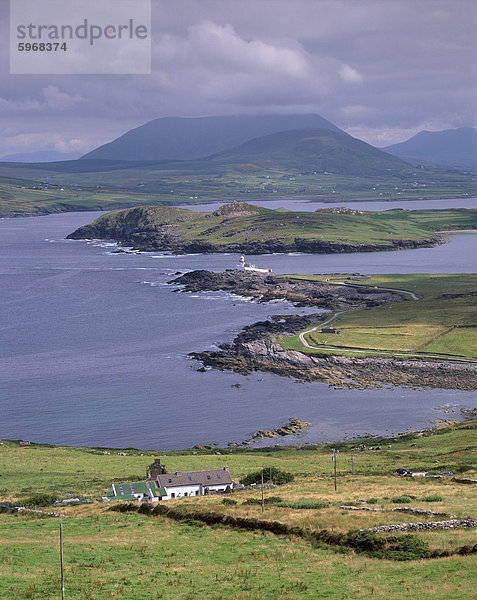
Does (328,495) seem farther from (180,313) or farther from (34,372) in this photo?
(180,313)

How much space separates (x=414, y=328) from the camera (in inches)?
4380

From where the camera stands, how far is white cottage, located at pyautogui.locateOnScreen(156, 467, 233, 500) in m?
48.0

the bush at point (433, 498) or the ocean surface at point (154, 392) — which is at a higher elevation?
the bush at point (433, 498)

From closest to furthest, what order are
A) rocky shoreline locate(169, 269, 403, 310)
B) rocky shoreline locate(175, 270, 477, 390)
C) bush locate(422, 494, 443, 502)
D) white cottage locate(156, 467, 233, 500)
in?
bush locate(422, 494, 443, 502)
white cottage locate(156, 467, 233, 500)
rocky shoreline locate(175, 270, 477, 390)
rocky shoreline locate(169, 269, 403, 310)

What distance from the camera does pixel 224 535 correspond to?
32406 mm

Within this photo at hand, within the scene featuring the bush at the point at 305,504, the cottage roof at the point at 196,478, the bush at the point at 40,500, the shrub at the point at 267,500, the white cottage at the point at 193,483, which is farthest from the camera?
the cottage roof at the point at 196,478

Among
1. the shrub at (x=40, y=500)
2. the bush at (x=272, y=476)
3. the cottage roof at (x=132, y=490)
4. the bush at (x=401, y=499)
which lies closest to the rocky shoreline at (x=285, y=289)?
the bush at (x=272, y=476)

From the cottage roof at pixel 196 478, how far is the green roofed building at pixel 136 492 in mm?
767

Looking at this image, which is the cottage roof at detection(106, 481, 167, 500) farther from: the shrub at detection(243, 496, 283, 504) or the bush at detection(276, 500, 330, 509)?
the bush at detection(276, 500, 330, 509)

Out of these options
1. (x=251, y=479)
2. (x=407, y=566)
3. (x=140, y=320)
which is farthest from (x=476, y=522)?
(x=140, y=320)

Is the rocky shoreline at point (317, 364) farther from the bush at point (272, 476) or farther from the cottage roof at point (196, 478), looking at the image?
the cottage roof at point (196, 478)

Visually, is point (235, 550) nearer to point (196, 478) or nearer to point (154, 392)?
point (196, 478)

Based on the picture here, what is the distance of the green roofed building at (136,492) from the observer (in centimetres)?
4616

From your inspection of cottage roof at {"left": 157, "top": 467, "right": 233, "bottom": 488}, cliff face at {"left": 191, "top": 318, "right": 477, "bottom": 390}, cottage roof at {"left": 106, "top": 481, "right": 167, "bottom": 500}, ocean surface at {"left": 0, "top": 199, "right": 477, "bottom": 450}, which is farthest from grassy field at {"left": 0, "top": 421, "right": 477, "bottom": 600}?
cliff face at {"left": 191, "top": 318, "right": 477, "bottom": 390}
